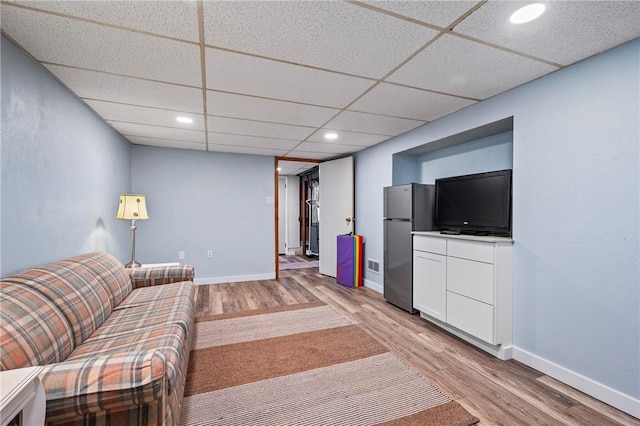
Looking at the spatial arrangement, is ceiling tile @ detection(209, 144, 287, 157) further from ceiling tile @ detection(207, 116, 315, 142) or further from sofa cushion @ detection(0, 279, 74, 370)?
sofa cushion @ detection(0, 279, 74, 370)

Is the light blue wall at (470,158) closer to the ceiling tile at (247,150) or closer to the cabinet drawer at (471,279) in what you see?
the cabinet drawer at (471,279)

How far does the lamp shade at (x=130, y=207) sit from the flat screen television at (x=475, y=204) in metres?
3.43

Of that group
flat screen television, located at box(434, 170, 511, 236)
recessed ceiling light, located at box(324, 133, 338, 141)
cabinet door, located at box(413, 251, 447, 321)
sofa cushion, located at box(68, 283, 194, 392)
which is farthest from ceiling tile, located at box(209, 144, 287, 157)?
cabinet door, located at box(413, 251, 447, 321)

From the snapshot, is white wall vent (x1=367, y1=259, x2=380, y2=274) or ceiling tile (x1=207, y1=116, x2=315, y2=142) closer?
ceiling tile (x1=207, y1=116, x2=315, y2=142)

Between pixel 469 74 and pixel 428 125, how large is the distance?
3.81ft

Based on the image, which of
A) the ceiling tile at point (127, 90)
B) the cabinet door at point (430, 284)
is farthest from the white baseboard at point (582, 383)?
the ceiling tile at point (127, 90)

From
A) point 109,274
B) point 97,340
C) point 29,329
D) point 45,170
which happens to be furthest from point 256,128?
point 29,329

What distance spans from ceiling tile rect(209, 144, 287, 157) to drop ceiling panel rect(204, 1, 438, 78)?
2608 millimetres

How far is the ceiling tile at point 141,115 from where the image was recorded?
2531 millimetres

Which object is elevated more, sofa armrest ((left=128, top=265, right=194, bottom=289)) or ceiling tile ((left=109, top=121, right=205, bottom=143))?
ceiling tile ((left=109, top=121, right=205, bottom=143))

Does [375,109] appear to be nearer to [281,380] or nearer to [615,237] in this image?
[615,237]

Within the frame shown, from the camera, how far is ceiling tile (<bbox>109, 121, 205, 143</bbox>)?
10.3 ft

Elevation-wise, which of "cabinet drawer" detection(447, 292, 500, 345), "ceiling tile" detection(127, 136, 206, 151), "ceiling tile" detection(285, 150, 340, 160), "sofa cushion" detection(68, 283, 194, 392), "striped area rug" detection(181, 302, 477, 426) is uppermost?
"ceiling tile" detection(285, 150, 340, 160)

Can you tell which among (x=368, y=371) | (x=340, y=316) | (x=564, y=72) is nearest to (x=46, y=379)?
(x=368, y=371)
